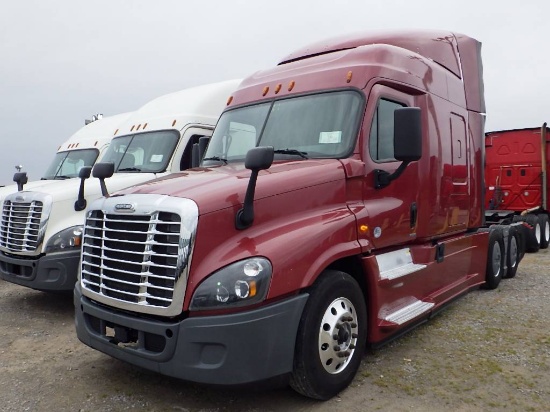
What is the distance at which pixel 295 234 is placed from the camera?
3344 mm

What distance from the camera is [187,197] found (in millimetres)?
3250

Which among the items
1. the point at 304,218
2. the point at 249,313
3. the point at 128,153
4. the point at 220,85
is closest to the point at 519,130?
the point at 220,85

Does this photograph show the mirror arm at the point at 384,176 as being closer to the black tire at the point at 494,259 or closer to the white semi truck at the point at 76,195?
the white semi truck at the point at 76,195

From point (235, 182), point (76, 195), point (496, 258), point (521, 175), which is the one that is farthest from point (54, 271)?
point (521, 175)

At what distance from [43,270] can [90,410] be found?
2818 millimetres

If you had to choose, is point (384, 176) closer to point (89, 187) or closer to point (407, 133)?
point (407, 133)

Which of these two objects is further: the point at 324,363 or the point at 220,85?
the point at 220,85

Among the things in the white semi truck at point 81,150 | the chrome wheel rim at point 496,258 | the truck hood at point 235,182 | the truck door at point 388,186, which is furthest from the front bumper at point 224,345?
the white semi truck at point 81,150

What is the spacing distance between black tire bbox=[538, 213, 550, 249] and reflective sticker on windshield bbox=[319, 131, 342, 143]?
1042 cm

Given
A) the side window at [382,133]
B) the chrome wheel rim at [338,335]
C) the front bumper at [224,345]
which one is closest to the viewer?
the front bumper at [224,345]

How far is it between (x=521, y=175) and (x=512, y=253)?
524 centimetres

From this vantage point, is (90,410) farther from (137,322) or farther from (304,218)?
(304,218)

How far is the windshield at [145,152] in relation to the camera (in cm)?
712

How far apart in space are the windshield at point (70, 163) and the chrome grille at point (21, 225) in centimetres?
309
